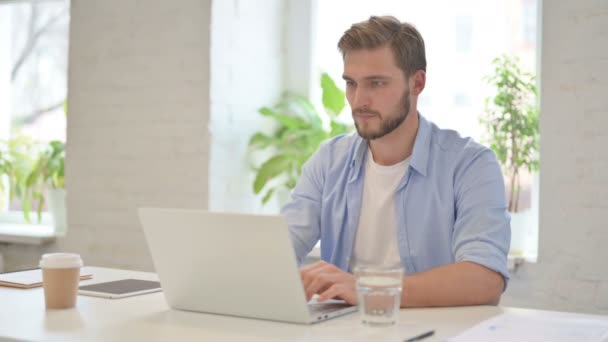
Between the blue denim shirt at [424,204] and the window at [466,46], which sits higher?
the window at [466,46]

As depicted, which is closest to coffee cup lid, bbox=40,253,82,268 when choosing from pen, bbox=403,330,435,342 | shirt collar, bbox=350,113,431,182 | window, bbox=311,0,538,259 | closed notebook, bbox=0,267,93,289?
closed notebook, bbox=0,267,93,289

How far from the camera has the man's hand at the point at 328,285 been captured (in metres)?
1.57

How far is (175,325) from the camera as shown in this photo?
1434 mm

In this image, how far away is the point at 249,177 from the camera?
3617 millimetres

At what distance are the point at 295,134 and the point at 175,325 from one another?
2.05 meters

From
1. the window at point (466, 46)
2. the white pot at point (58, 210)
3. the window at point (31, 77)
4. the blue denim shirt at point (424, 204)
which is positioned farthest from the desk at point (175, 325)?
the window at point (31, 77)

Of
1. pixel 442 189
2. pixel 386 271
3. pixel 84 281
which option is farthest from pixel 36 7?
pixel 386 271

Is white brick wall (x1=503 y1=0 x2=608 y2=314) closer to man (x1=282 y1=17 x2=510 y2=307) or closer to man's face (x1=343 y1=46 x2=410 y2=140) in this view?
man (x1=282 y1=17 x2=510 y2=307)

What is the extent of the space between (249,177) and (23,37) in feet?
5.61

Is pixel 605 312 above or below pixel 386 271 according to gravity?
below

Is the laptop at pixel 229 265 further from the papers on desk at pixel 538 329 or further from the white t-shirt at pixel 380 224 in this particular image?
the white t-shirt at pixel 380 224

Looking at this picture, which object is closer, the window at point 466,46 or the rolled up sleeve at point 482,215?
the rolled up sleeve at point 482,215

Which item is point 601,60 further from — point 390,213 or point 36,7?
point 36,7

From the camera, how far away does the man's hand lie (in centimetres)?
157
